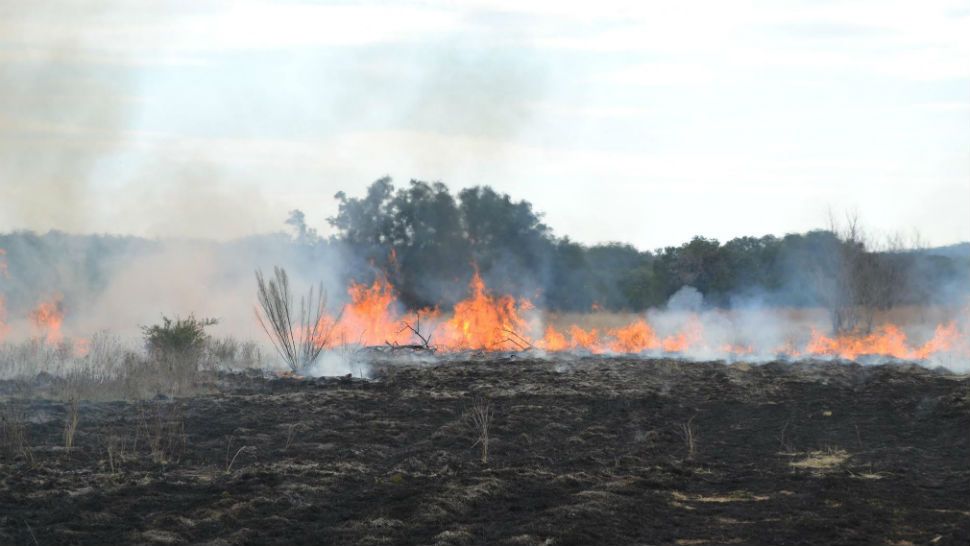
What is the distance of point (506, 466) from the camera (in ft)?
39.9

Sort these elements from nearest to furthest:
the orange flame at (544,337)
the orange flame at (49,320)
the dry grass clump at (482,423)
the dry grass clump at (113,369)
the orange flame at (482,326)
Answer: the dry grass clump at (482,423) → the dry grass clump at (113,369) → the orange flame at (544,337) → the orange flame at (49,320) → the orange flame at (482,326)

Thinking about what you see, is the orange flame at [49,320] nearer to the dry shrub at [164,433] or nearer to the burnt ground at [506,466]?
the burnt ground at [506,466]

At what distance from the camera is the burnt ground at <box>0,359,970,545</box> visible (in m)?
9.04

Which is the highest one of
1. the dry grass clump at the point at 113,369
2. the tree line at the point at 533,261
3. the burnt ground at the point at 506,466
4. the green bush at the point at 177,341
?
the tree line at the point at 533,261

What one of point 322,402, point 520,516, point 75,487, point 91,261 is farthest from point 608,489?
point 91,261

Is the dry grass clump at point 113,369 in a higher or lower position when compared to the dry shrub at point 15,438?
higher

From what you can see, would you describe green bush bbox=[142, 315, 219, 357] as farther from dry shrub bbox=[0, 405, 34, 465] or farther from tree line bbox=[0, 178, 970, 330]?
tree line bbox=[0, 178, 970, 330]

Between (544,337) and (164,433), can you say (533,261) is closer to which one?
(544,337)

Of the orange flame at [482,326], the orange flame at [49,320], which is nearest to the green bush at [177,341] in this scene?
the orange flame at [49,320]

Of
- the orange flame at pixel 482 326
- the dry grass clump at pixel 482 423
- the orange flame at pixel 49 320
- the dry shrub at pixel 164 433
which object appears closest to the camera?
the dry shrub at pixel 164 433

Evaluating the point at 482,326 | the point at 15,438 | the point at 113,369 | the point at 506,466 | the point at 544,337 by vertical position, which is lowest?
the point at 506,466

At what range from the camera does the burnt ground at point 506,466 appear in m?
9.04

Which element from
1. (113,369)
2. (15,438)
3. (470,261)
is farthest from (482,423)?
(470,261)

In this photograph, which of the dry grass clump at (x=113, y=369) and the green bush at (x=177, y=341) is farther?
the green bush at (x=177, y=341)
